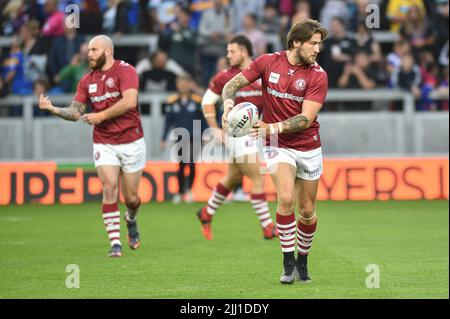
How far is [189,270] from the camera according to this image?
11500 millimetres

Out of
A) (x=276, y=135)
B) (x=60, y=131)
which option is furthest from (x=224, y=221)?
(x=276, y=135)

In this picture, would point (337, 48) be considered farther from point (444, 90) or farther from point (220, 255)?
point (220, 255)

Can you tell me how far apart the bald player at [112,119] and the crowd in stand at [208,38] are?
9.22 metres

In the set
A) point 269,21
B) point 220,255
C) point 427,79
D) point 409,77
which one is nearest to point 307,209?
point 220,255

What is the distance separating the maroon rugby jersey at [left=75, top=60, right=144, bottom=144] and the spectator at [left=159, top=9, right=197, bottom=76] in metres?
9.81

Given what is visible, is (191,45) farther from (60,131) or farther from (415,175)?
(415,175)

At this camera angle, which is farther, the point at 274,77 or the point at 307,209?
the point at 307,209

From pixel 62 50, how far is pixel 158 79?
217cm

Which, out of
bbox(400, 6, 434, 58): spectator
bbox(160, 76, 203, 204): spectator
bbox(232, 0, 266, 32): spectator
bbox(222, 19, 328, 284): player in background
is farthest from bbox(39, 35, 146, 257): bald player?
bbox(400, 6, 434, 58): spectator

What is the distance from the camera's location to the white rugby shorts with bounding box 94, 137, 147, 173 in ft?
41.8

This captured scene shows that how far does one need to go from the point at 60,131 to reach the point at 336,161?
5461 mm

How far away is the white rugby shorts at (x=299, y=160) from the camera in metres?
10.4

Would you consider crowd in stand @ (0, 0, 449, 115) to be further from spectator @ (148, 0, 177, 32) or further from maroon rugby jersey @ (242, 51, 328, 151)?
maroon rugby jersey @ (242, 51, 328, 151)

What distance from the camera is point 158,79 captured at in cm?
2228
